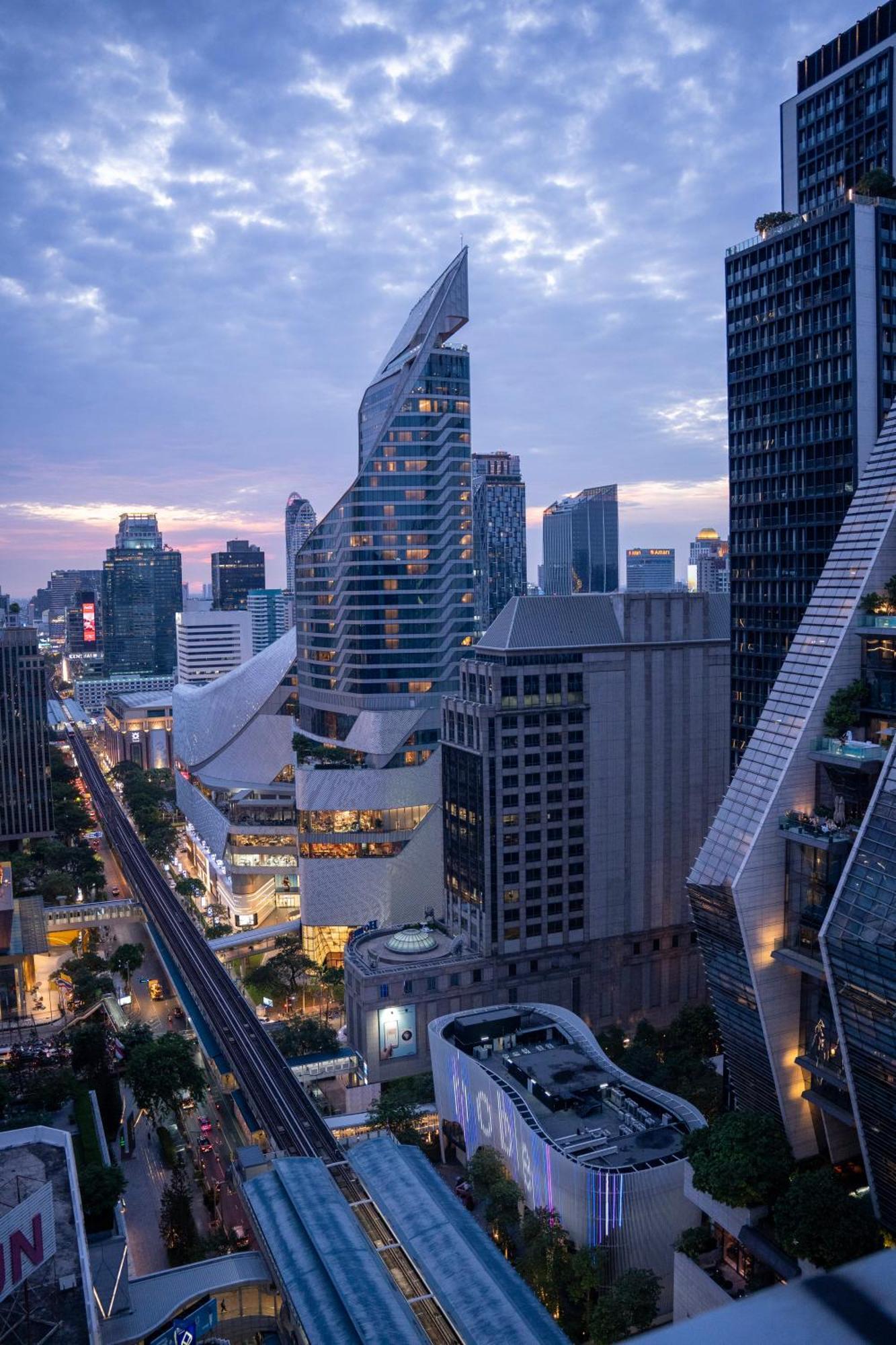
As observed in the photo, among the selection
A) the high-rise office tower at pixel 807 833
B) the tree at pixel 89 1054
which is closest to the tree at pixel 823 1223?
the high-rise office tower at pixel 807 833

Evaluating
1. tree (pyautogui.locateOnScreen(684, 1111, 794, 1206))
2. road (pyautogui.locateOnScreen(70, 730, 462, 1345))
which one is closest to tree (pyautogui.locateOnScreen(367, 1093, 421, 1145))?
road (pyautogui.locateOnScreen(70, 730, 462, 1345))

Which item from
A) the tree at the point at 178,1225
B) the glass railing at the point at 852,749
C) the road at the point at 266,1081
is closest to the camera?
the glass railing at the point at 852,749

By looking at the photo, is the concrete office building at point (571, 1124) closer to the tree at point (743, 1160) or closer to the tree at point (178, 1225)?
the tree at point (743, 1160)

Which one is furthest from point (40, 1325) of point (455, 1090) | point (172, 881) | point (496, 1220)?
point (172, 881)

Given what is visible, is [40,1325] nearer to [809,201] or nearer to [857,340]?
[857,340]

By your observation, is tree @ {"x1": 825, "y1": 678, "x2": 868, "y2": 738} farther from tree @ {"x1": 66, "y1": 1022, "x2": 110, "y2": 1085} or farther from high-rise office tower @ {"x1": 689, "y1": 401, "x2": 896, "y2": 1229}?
tree @ {"x1": 66, "y1": 1022, "x2": 110, "y2": 1085}

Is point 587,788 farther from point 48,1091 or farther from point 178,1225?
point 48,1091
